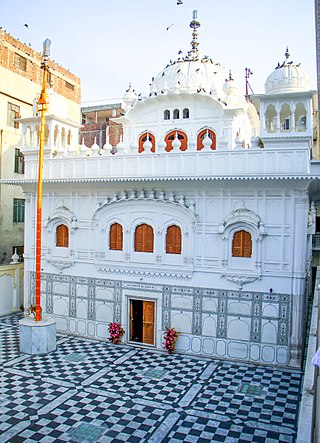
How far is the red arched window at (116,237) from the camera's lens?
1403 centimetres

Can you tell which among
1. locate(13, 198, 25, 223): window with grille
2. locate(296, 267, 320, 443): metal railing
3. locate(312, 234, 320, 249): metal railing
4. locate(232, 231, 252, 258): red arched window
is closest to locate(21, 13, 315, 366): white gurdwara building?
locate(232, 231, 252, 258): red arched window

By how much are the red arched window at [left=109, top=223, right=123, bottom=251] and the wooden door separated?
2.02 metres

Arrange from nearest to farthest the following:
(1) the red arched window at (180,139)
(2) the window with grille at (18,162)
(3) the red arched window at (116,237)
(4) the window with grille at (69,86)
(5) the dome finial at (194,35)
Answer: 1. (3) the red arched window at (116,237)
2. (1) the red arched window at (180,139)
3. (5) the dome finial at (194,35)
4. (2) the window with grille at (18,162)
5. (4) the window with grille at (69,86)

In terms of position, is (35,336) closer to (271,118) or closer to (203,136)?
(203,136)

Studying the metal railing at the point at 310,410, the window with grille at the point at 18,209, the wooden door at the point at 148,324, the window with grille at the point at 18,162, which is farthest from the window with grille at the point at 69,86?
the metal railing at the point at 310,410

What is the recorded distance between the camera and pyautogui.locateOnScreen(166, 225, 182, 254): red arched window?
13219 millimetres

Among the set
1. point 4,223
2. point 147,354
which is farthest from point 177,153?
point 4,223

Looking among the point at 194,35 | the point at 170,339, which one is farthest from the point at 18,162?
the point at 170,339

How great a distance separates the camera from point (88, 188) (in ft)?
47.0

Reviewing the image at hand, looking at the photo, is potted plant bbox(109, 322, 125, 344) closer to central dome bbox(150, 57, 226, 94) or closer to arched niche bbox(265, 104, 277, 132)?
arched niche bbox(265, 104, 277, 132)

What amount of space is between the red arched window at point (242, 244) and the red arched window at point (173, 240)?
5.61ft

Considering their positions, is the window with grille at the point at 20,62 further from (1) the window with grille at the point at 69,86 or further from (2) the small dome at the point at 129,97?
(2) the small dome at the point at 129,97

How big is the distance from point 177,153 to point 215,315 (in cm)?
500

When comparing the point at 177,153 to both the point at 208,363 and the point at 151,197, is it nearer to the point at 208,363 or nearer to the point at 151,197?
the point at 151,197
